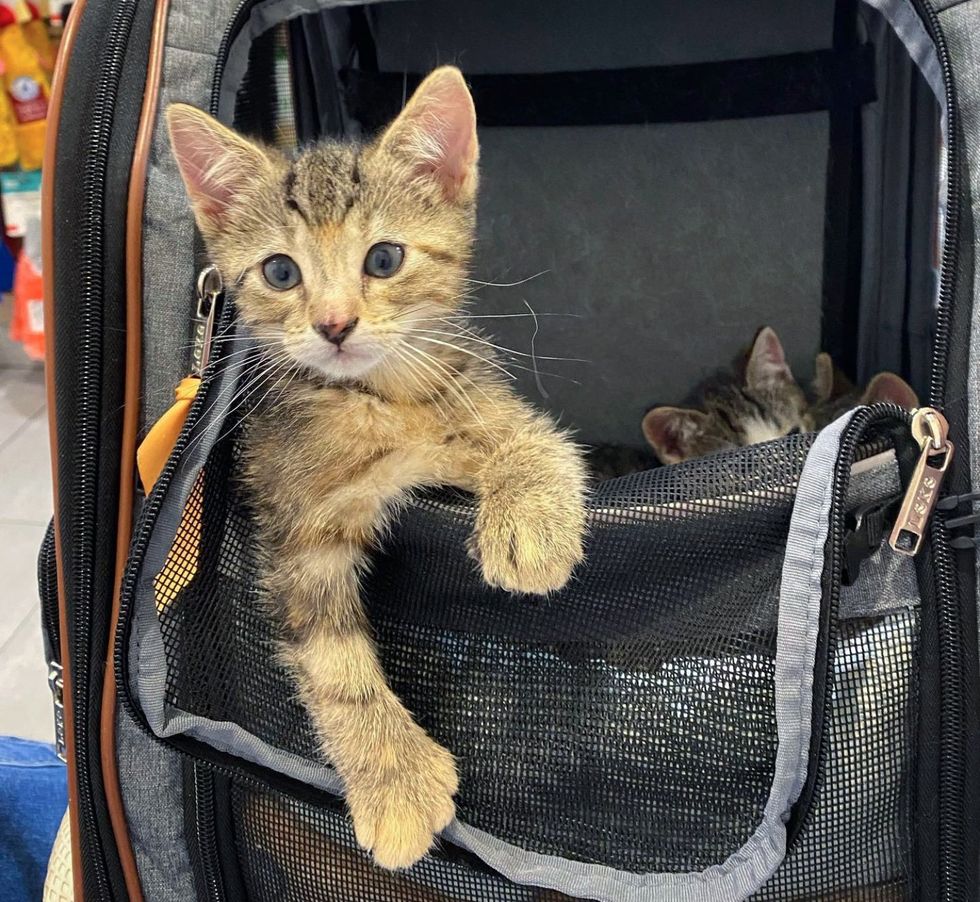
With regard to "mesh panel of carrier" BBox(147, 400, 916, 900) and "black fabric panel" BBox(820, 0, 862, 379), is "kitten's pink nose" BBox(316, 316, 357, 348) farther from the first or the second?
"black fabric panel" BBox(820, 0, 862, 379)

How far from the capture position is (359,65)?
3.72ft

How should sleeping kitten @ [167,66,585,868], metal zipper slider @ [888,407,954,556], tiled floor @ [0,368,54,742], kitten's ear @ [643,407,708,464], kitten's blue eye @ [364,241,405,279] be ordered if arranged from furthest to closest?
1. tiled floor @ [0,368,54,742]
2. kitten's ear @ [643,407,708,464]
3. kitten's blue eye @ [364,241,405,279]
4. sleeping kitten @ [167,66,585,868]
5. metal zipper slider @ [888,407,954,556]

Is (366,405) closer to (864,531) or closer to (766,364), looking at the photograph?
(864,531)

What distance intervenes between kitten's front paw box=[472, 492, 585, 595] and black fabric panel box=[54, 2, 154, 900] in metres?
0.32

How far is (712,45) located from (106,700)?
0.96 m

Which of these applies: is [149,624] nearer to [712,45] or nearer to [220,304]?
[220,304]

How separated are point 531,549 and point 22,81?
6.68 ft

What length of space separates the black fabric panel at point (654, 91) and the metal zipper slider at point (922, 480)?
25.2 inches

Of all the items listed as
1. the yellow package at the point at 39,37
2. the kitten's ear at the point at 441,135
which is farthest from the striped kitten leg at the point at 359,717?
the yellow package at the point at 39,37

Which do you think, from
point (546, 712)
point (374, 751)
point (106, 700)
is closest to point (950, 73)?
point (546, 712)

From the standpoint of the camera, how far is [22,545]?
1.85 meters

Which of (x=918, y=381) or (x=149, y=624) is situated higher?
(x=918, y=381)

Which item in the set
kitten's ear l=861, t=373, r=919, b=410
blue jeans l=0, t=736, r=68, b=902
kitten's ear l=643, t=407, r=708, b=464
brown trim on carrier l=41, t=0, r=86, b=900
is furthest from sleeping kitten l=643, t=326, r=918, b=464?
blue jeans l=0, t=736, r=68, b=902

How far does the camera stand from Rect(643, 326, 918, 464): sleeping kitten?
1.13 m
